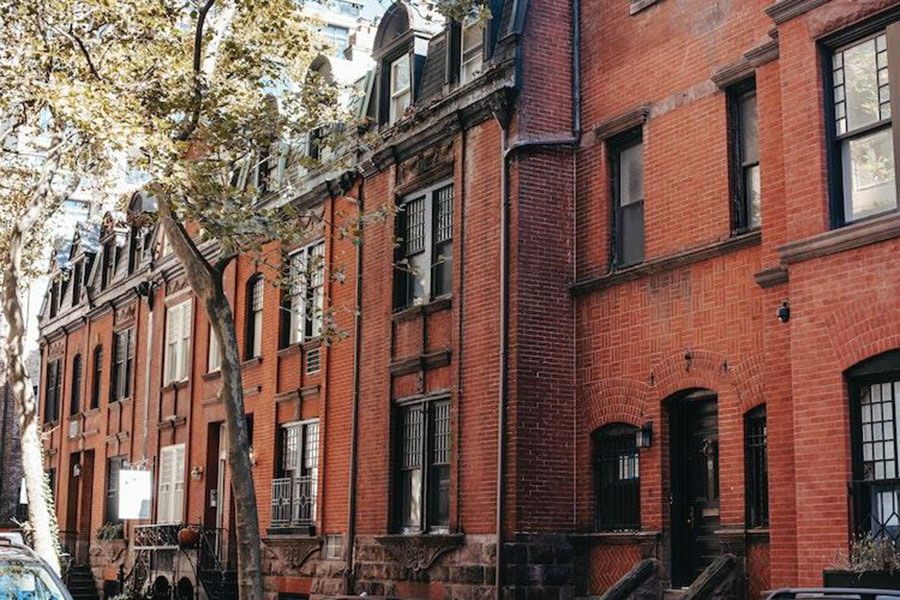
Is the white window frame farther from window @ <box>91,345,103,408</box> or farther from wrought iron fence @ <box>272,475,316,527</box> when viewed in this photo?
window @ <box>91,345,103,408</box>

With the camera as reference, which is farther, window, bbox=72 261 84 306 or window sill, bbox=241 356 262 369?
window, bbox=72 261 84 306

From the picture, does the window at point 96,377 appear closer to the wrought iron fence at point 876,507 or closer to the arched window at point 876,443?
the arched window at point 876,443

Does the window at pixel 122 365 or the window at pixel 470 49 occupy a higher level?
the window at pixel 470 49

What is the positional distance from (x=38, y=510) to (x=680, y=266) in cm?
1088

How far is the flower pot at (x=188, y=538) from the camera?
27.1 m

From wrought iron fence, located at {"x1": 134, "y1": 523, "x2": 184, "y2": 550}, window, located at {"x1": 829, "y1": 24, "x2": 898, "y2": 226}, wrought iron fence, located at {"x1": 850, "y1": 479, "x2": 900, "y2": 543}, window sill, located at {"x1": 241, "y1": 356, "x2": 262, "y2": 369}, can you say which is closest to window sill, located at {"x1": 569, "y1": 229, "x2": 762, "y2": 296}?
window, located at {"x1": 829, "y1": 24, "x2": 898, "y2": 226}

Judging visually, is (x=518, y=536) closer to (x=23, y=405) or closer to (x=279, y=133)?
(x=279, y=133)

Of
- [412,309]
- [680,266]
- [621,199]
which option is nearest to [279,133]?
[412,309]

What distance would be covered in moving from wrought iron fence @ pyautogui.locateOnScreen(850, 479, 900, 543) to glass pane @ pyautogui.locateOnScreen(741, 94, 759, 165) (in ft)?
16.0

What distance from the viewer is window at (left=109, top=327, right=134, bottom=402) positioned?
114 feet

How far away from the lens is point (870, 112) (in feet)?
44.7

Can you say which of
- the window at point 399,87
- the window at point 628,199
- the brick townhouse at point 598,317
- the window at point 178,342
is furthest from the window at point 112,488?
the window at point 628,199

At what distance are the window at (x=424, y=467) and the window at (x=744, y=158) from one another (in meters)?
5.93

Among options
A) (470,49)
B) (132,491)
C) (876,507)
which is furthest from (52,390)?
(876,507)
